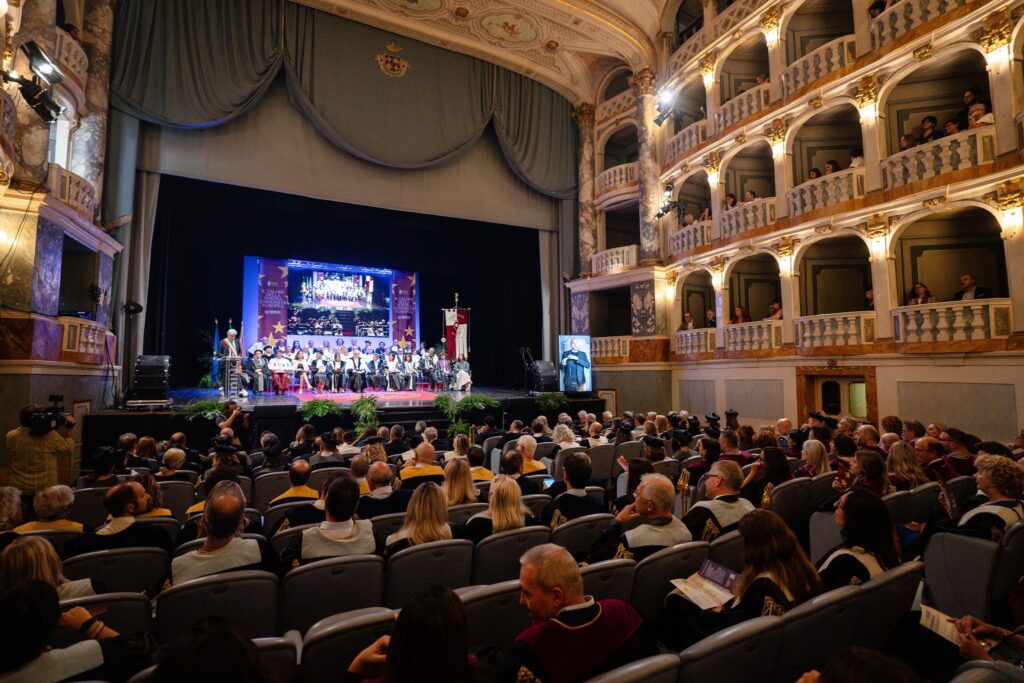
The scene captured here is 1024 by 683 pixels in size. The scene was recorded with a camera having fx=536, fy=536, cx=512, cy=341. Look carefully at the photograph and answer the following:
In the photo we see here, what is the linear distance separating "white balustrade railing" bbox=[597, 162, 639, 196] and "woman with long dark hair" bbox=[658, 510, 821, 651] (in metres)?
14.1

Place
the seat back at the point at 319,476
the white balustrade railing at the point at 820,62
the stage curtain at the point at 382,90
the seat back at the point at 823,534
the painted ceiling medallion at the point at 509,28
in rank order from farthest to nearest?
the painted ceiling medallion at the point at 509,28
the stage curtain at the point at 382,90
the white balustrade railing at the point at 820,62
the seat back at the point at 319,476
the seat back at the point at 823,534

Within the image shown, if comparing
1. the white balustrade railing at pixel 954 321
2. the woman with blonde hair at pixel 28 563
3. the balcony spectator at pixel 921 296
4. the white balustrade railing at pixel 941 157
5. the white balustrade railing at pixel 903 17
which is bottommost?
the woman with blonde hair at pixel 28 563

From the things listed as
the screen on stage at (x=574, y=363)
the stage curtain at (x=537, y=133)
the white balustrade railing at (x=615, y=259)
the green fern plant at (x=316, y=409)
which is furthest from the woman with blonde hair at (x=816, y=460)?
the stage curtain at (x=537, y=133)

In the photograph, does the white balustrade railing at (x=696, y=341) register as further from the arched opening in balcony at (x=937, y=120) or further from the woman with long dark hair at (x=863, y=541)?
the woman with long dark hair at (x=863, y=541)

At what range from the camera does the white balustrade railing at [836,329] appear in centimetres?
954

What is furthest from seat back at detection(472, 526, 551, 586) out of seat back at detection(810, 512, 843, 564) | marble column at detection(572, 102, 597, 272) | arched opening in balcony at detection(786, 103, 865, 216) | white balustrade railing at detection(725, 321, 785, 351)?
marble column at detection(572, 102, 597, 272)

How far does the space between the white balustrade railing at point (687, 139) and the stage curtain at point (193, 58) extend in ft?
31.9

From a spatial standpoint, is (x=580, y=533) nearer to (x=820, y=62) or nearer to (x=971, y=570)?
(x=971, y=570)

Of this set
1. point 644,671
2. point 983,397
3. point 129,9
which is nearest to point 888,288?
point 983,397

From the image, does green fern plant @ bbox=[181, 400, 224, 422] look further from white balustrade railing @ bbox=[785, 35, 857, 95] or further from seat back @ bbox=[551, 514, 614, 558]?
white balustrade railing @ bbox=[785, 35, 857, 95]

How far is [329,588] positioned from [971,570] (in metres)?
2.99

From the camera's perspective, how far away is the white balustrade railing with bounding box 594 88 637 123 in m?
15.1

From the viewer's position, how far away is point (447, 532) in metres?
2.67

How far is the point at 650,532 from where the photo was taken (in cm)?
257
